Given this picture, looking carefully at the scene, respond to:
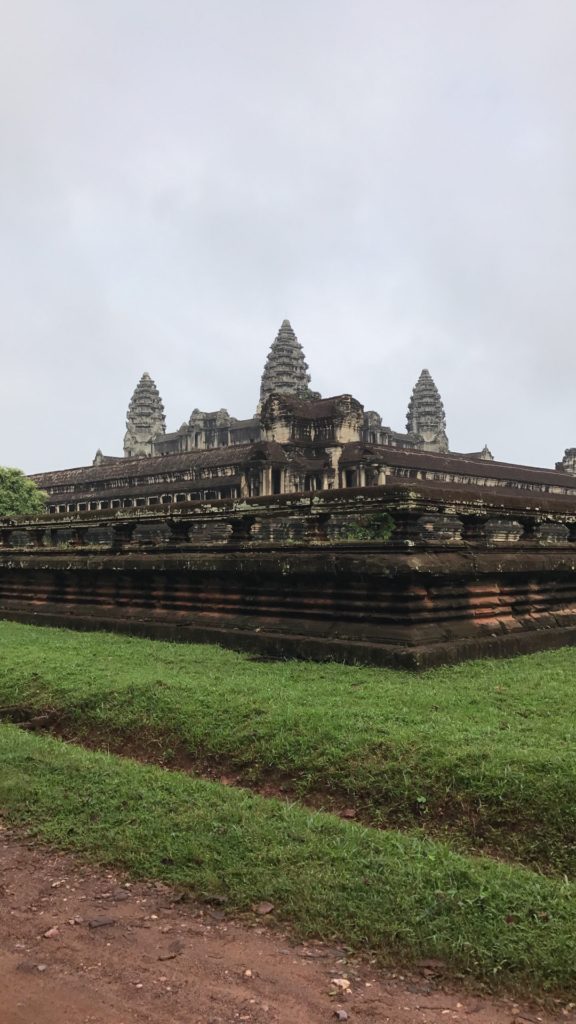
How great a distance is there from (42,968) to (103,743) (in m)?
2.93

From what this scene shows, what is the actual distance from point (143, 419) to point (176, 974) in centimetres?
8939

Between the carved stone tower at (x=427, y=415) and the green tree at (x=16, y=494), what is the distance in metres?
50.8

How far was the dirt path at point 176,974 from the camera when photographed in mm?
2713

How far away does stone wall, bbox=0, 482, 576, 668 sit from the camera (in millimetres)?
7598

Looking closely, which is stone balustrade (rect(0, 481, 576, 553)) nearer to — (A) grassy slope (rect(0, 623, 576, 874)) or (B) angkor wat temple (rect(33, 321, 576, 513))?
(A) grassy slope (rect(0, 623, 576, 874))

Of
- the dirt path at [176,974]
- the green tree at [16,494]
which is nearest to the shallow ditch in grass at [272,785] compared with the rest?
the dirt path at [176,974]

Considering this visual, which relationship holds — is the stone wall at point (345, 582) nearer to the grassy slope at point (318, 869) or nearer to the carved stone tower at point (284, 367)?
the grassy slope at point (318, 869)

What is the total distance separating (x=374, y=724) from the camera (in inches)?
200

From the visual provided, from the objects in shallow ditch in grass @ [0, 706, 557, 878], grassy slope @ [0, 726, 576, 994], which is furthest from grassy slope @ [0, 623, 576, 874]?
grassy slope @ [0, 726, 576, 994]

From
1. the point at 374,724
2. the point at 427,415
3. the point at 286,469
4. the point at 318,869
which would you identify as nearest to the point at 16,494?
the point at 286,469

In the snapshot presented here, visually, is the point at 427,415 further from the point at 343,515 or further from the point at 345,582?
the point at 345,582

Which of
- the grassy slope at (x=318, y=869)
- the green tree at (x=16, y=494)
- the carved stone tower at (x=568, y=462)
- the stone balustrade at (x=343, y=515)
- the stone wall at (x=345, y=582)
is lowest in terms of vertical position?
the grassy slope at (x=318, y=869)

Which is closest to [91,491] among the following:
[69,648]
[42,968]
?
[69,648]

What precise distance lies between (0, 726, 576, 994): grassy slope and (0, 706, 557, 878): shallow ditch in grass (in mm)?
170
